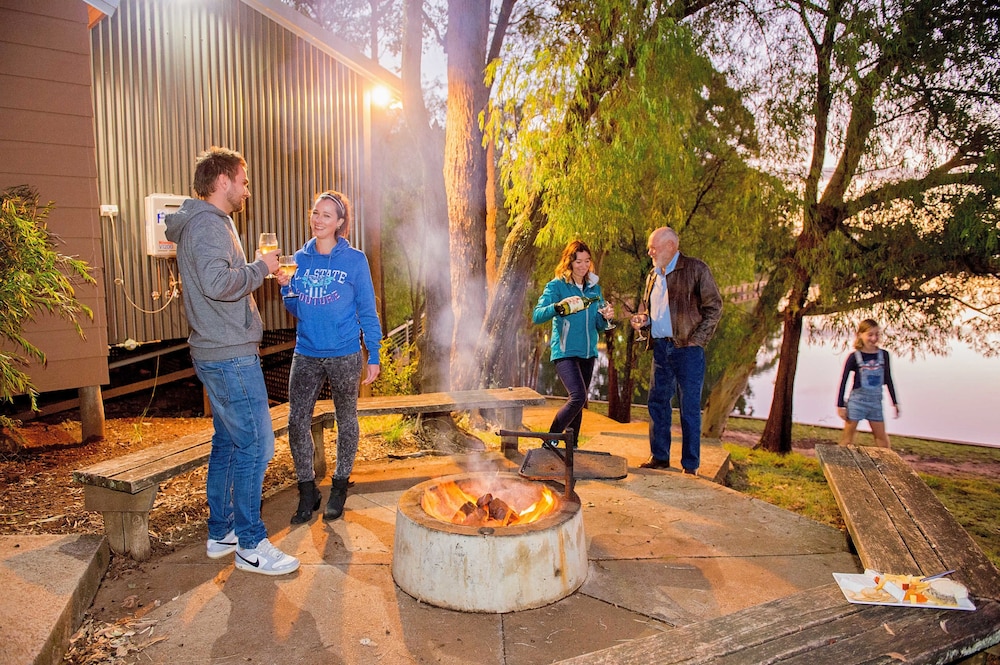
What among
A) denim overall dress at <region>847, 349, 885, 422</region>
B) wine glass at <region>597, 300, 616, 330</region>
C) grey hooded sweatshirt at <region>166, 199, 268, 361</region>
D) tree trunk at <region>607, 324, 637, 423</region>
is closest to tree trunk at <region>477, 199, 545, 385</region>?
wine glass at <region>597, 300, 616, 330</region>

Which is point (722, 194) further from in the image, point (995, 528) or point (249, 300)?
point (249, 300)

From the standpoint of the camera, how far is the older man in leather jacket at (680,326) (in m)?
5.17

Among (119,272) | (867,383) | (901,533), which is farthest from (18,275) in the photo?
(867,383)

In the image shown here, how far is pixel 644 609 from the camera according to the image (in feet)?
10.6

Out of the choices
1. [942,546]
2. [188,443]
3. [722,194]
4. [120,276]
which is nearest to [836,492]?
[942,546]

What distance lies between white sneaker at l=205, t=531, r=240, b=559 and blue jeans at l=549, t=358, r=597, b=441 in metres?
2.70

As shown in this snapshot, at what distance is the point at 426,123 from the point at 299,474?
18.7 feet

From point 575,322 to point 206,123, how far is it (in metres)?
5.33

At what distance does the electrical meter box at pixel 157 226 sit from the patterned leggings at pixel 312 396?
3449 millimetres

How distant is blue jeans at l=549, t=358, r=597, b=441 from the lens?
5336 millimetres

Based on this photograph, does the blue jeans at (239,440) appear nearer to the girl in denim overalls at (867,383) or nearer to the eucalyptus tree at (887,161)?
the girl in denim overalls at (867,383)

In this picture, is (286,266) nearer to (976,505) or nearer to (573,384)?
(573,384)

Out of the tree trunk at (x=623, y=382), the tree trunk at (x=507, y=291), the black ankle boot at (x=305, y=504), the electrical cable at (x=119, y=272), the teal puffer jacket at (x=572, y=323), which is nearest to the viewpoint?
the black ankle boot at (x=305, y=504)

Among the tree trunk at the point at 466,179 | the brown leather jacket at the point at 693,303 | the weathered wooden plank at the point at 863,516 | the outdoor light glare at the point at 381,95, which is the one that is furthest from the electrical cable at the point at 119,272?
the weathered wooden plank at the point at 863,516
